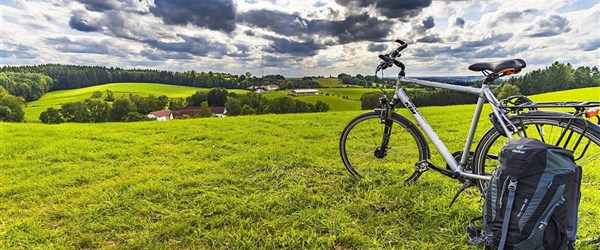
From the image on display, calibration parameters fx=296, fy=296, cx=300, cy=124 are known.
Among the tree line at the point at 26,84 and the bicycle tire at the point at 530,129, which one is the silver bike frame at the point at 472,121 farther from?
the tree line at the point at 26,84

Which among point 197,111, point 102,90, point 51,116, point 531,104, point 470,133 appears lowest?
point 51,116

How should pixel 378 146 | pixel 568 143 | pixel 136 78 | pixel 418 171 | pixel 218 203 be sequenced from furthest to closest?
pixel 136 78, pixel 378 146, pixel 418 171, pixel 218 203, pixel 568 143

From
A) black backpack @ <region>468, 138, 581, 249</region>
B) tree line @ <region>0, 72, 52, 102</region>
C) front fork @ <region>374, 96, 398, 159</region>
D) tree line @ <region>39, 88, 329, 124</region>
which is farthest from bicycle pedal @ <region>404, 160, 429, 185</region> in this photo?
tree line @ <region>0, 72, 52, 102</region>

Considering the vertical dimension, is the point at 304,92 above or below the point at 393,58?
below

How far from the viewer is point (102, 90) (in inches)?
583

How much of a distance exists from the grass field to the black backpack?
0.61 meters

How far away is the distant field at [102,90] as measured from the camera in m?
11.0

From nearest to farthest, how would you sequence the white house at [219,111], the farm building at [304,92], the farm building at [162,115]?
the farm building at [162,115]
the white house at [219,111]
the farm building at [304,92]

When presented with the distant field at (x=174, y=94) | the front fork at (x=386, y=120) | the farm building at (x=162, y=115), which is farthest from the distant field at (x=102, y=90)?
the front fork at (x=386, y=120)

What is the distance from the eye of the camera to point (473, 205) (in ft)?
8.02

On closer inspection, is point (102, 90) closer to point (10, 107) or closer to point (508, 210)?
point (10, 107)

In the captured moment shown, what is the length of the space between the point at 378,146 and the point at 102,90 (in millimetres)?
15959

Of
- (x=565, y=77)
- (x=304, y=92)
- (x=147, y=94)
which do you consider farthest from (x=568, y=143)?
(x=147, y=94)

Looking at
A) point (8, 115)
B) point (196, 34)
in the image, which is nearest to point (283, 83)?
point (196, 34)
